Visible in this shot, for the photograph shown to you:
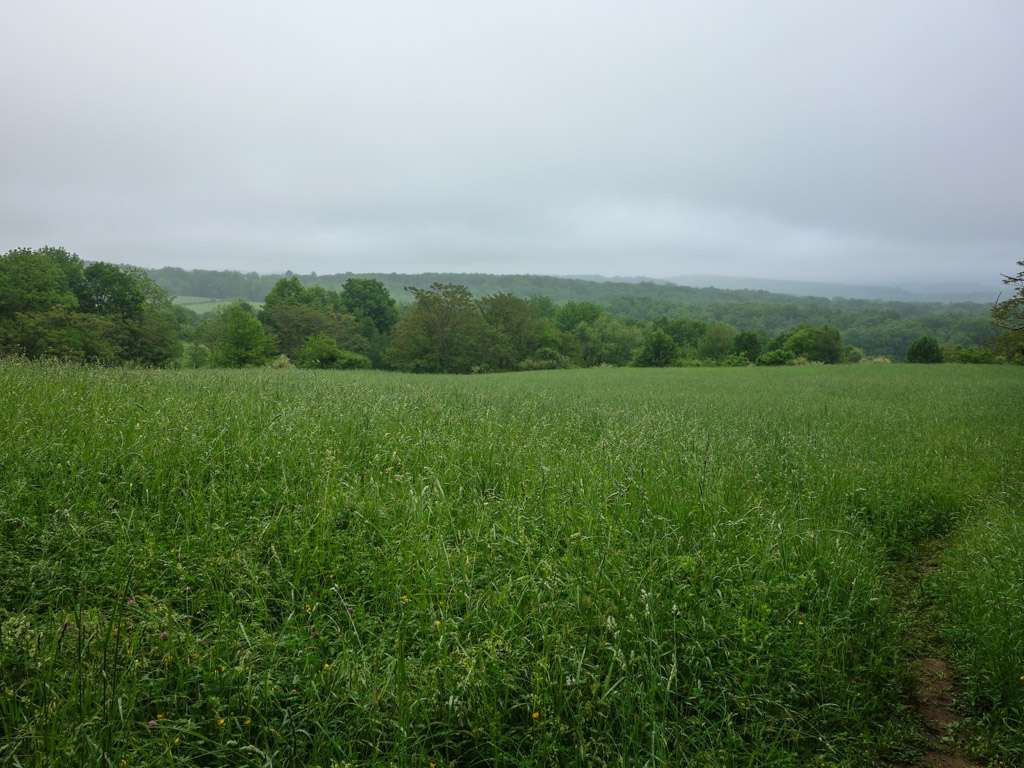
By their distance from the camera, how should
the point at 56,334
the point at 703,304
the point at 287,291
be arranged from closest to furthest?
1. the point at 56,334
2. the point at 287,291
3. the point at 703,304

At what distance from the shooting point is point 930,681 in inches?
149

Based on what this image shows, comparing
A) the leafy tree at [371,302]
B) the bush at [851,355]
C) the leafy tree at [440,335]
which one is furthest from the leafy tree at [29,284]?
the bush at [851,355]

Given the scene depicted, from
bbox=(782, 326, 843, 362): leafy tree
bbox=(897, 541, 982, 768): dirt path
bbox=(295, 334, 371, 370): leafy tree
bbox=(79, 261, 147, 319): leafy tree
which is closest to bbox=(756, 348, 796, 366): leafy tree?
bbox=(782, 326, 843, 362): leafy tree

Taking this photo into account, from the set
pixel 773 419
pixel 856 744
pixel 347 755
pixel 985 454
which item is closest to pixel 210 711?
pixel 347 755

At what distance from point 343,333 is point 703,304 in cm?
12843

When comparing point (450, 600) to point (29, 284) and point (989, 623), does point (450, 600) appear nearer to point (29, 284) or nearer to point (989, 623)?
point (989, 623)

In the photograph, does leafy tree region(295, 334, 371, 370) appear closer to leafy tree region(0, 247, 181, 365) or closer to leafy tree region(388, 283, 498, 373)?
leafy tree region(388, 283, 498, 373)

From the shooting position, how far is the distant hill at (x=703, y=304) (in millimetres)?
90875

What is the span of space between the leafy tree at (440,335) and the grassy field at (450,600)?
47.6 m

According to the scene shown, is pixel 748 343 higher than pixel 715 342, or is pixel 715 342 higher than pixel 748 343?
pixel 748 343

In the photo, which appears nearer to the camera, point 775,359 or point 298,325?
point 775,359

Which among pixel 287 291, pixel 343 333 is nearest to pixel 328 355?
pixel 343 333

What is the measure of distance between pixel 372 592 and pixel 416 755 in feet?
5.05

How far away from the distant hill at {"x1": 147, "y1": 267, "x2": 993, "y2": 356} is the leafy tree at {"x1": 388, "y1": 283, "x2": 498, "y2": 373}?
1053 cm
